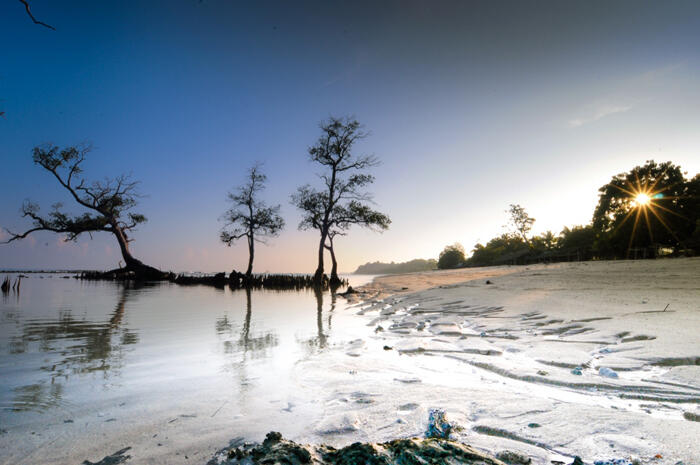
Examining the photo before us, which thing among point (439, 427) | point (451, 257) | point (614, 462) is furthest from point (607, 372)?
point (451, 257)

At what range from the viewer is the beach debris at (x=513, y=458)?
124 centimetres

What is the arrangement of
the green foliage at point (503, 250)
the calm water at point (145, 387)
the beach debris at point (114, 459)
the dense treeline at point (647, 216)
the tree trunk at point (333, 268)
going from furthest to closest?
1. the green foliage at point (503, 250)
2. the dense treeline at point (647, 216)
3. the tree trunk at point (333, 268)
4. the calm water at point (145, 387)
5. the beach debris at point (114, 459)

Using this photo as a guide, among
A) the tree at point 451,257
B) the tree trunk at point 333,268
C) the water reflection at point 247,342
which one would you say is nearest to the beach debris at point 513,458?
the water reflection at point 247,342

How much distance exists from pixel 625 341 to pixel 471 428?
2.59 metres

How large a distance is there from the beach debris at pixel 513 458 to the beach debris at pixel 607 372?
160cm

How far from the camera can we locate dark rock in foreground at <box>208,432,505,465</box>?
1.09m

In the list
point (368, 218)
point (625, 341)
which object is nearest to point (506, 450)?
point (625, 341)

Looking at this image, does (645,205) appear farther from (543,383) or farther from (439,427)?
(439,427)

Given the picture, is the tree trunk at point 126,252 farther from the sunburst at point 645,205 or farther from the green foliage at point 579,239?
the green foliage at point 579,239

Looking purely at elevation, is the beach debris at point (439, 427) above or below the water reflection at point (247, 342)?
above

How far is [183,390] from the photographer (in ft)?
8.31

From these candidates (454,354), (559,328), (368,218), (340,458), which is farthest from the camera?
(368,218)

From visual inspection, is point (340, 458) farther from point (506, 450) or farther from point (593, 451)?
point (593, 451)

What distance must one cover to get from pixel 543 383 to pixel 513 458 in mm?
1374
